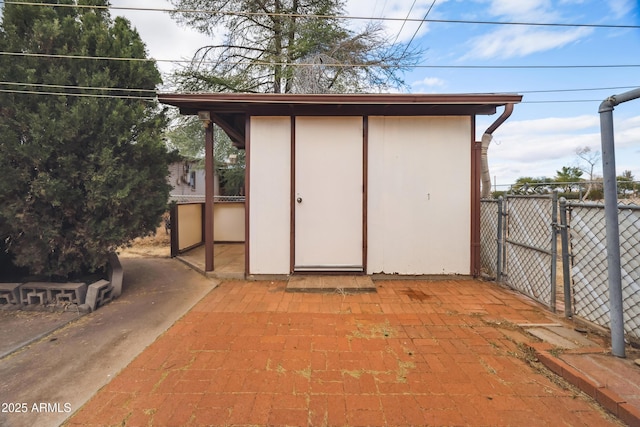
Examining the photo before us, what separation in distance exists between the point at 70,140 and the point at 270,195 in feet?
7.62

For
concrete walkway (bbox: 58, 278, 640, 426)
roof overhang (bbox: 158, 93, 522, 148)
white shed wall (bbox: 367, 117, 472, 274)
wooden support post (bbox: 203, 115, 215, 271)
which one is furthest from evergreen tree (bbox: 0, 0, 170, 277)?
white shed wall (bbox: 367, 117, 472, 274)

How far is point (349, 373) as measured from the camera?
1959 millimetres

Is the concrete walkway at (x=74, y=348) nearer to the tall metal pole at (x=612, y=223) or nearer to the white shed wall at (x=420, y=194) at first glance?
the white shed wall at (x=420, y=194)

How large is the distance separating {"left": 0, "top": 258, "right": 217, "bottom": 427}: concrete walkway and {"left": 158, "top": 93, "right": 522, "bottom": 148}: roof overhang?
255 centimetres

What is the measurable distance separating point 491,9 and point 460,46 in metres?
0.84

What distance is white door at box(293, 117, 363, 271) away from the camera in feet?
13.6

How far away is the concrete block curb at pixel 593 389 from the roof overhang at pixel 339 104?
3004 mm

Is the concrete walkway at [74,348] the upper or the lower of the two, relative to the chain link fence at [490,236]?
lower

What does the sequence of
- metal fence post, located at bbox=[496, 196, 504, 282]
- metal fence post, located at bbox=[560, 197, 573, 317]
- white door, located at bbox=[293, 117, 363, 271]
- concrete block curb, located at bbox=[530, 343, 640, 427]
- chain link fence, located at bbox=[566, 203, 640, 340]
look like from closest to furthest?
concrete block curb, located at bbox=[530, 343, 640, 427] < chain link fence, located at bbox=[566, 203, 640, 340] < metal fence post, located at bbox=[560, 197, 573, 317] < metal fence post, located at bbox=[496, 196, 504, 282] < white door, located at bbox=[293, 117, 363, 271]

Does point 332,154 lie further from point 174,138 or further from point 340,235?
point 174,138

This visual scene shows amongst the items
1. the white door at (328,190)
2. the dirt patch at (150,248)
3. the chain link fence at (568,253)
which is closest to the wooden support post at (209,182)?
the white door at (328,190)

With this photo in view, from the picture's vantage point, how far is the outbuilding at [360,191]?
4.13 m

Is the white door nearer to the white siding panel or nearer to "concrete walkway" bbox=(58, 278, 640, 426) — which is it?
the white siding panel

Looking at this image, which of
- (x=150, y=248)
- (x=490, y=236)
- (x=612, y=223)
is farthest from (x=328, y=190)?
(x=150, y=248)
